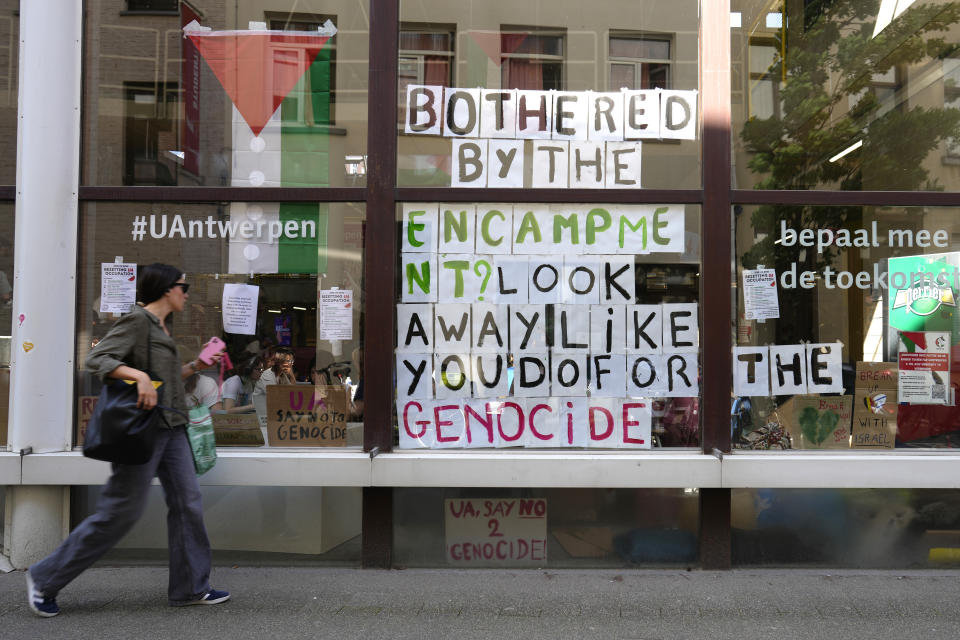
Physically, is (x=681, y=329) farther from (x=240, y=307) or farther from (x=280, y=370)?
(x=240, y=307)

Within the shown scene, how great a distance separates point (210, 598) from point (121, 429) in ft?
3.62

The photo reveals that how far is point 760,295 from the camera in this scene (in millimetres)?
4875

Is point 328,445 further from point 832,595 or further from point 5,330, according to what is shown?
point 832,595

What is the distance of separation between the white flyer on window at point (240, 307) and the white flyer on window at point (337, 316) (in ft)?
1.48

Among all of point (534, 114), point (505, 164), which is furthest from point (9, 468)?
point (534, 114)

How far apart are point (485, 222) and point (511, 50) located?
1.23 metres

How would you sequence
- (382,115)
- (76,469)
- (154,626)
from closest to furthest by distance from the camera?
(154,626), (76,469), (382,115)

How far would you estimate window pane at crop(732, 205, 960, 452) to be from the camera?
4871 mm

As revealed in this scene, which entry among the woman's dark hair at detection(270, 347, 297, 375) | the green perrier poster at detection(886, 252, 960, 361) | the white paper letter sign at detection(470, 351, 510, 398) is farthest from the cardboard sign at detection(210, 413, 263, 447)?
the green perrier poster at detection(886, 252, 960, 361)

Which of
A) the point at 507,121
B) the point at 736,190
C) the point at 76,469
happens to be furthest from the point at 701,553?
the point at 76,469

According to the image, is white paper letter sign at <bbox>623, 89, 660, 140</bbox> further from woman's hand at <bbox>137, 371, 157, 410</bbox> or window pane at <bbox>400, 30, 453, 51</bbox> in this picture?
woman's hand at <bbox>137, 371, 157, 410</bbox>

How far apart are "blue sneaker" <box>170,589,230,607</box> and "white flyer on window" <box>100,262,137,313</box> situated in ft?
6.39

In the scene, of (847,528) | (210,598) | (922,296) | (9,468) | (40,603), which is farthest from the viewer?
(922,296)

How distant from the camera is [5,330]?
4832 mm
